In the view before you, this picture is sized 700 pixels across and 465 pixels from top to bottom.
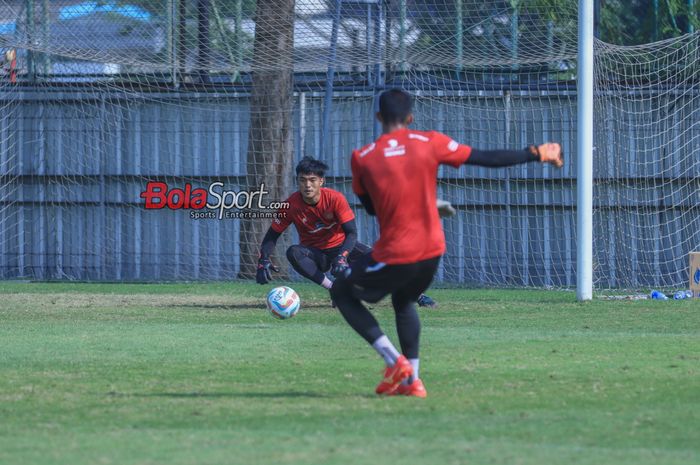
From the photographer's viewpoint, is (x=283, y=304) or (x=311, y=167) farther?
(x=311, y=167)

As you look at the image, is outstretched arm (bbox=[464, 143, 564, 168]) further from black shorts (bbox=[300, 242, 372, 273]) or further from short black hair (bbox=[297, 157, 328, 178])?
black shorts (bbox=[300, 242, 372, 273])

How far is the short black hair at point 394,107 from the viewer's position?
7.58m

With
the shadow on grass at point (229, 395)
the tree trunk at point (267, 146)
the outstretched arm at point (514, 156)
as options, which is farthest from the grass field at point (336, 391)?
the tree trunk at point (267, 146)

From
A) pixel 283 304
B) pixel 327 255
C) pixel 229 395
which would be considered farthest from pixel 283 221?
→ pixel 229 395

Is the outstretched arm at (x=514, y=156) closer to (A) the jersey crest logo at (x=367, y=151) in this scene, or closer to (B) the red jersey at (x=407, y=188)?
(B) the red jersey at (x=407, y=188)

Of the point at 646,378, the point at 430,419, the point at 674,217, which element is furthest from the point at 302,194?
the point at 674,217

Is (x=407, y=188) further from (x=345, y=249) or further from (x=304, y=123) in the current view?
(x=304, y=123)

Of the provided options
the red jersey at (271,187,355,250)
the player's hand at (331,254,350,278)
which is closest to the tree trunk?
the red jersey at (271,187,355,250)

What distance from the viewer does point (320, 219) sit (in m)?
14.4

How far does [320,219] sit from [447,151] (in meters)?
6.95

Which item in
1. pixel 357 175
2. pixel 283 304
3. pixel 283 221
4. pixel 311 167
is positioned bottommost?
pixel 283 304

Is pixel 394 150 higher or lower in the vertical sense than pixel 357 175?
higher

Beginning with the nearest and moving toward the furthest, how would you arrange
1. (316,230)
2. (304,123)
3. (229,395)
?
(229,395) < (316,230) < (304,123)

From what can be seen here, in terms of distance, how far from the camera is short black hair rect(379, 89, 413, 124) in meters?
7.58
